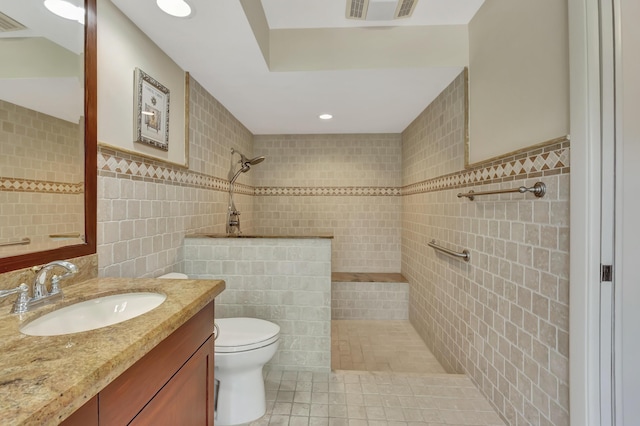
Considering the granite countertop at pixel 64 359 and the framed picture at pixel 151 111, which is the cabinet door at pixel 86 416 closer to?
the granite countertop at pixel 64 359

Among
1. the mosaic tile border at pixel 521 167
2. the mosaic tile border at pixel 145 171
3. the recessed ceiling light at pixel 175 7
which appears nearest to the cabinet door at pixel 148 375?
the mosaic tile border at pixel 145 171

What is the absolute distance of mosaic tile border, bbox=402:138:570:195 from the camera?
1173 millimetres

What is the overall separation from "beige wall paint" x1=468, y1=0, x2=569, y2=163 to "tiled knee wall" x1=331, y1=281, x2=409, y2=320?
188cm

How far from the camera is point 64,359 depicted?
58cm

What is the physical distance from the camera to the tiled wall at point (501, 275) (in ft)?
3.96

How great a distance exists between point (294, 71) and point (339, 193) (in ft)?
6.31

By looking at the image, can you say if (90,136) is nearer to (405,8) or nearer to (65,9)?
(65,9)

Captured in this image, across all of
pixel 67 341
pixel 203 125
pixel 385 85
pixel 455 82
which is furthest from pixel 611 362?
pixel 203 125

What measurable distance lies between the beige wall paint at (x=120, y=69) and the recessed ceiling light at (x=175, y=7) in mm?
231

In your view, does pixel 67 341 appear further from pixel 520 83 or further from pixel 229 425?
pixel 520 83

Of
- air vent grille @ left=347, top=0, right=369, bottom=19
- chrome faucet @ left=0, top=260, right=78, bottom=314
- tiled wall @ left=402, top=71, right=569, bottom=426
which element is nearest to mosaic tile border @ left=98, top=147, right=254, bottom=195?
chrome faucet @ left=0, top=260, right=78, bottom=314

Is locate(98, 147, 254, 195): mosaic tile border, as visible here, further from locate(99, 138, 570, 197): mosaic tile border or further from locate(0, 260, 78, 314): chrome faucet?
locate(0, 260, 78, 314): chrome faucet

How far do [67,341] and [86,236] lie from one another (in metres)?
0.74

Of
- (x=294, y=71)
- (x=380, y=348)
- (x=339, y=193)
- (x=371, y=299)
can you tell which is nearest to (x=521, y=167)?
(x=294, y=71)
